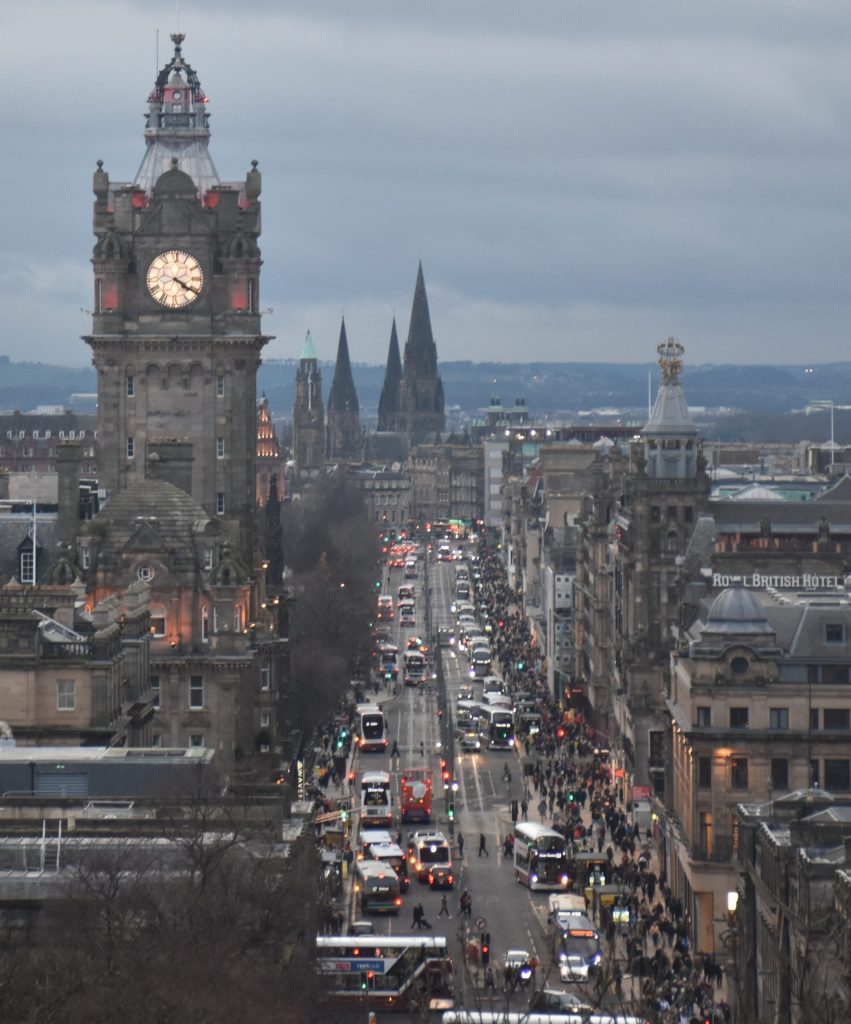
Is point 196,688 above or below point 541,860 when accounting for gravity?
above

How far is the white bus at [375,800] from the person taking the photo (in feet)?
481

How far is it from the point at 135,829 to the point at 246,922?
23.2 feet

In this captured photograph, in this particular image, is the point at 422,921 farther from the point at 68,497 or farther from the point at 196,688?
the point at 68,497

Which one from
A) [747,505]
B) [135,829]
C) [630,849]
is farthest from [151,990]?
[747,505]

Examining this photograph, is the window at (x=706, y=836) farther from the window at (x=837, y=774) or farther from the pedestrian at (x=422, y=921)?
the pedestrian at (x=422, y=921)

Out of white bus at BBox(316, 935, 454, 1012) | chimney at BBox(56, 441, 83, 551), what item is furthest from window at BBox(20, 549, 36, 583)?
white bus at BBox(316, 935, 454, 1012)

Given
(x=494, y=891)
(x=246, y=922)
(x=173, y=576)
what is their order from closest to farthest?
(x=246, y=922) < (x=494, y=891) < (x=173, y=576)

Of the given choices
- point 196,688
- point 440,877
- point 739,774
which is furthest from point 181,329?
point 739,774

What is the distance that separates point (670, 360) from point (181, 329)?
2619 centimetres

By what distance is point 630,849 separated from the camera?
135 m

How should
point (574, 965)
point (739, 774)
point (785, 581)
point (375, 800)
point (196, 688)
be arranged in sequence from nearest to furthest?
1. point (574, 965)
2. point (739, 774)
3. point (196, 688)
4. point (785, 581)
5. point (375, 800)

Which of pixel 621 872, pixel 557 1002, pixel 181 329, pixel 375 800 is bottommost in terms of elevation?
pixel 375 800

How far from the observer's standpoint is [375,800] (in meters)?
151

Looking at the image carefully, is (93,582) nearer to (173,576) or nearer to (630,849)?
(173,576)
